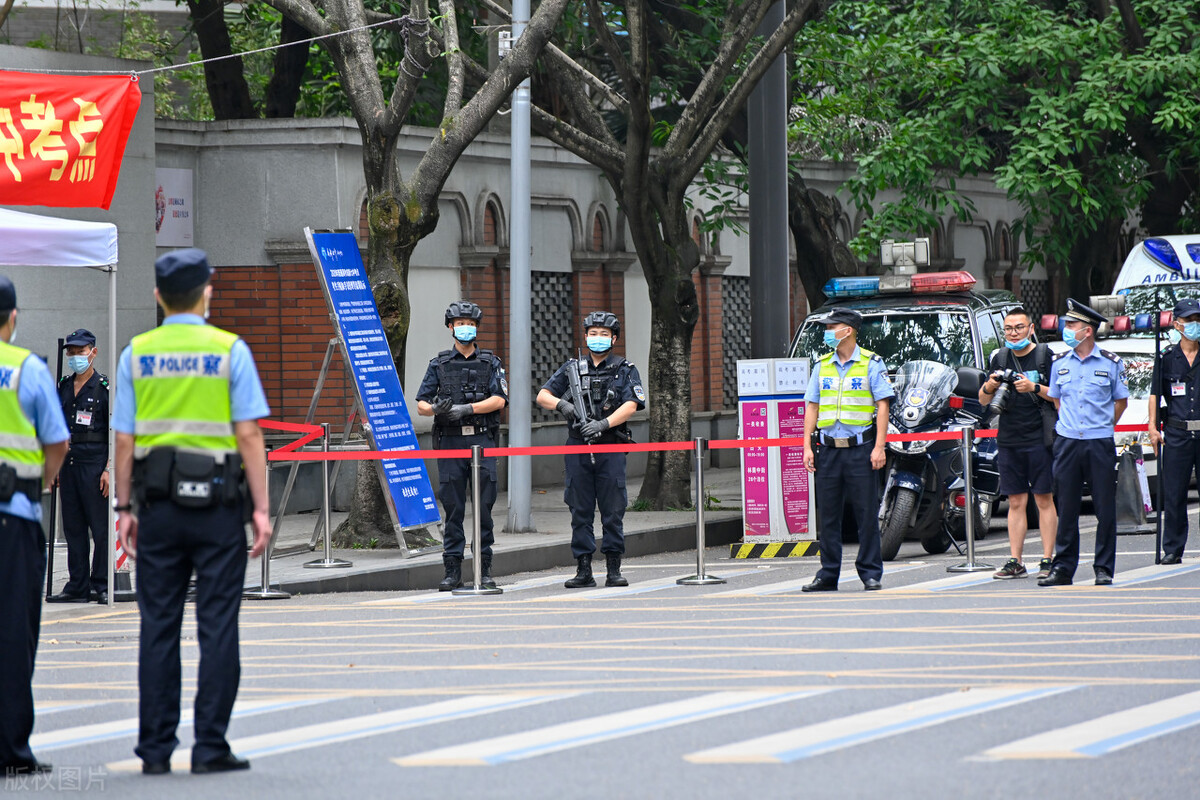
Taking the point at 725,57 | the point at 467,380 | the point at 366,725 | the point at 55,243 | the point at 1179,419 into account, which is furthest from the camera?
the point at 725,57

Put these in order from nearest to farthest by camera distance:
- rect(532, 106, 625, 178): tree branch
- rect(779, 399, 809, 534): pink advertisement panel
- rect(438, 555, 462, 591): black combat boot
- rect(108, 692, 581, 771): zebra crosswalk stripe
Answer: rect(108, 692, 581, 771): zebra crosswalk stripe → rect(438, 555, 462, 591): black combat boot → rect(779, 399, 809, 534): pink advertisement panel → rect(532, 106, 625, 178): tree branch

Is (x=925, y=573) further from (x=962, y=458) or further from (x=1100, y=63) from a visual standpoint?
(x=1100, y=63)

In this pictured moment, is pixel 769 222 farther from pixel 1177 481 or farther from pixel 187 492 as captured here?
pixel 187 492

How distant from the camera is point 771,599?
1198 cm

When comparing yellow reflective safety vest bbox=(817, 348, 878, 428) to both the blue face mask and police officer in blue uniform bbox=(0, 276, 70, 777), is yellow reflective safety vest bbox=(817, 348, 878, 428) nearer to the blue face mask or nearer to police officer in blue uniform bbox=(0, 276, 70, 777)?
the blue face mask

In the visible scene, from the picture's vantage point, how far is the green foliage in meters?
20.7

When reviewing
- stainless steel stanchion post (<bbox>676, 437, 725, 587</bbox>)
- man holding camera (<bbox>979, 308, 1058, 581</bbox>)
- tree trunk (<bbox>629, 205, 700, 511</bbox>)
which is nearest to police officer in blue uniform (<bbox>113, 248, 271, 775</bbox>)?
stainless steel stanchion post (<bbox>676, 437, 725, 587</bbox>)

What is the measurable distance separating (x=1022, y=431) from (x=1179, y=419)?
1.43 metres

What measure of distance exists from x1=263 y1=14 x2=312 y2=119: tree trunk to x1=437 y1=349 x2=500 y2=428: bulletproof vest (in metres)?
11.4

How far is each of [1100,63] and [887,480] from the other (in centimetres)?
862

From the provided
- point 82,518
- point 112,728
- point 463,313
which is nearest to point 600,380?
point 463,313

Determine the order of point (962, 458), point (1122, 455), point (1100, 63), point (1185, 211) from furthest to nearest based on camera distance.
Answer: point (1185, 211)
point (1100, 63)
point (1122, 455)
point (962, 458)

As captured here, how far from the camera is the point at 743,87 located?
17062 mm

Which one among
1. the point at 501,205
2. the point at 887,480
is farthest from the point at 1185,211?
the point at 887,480
